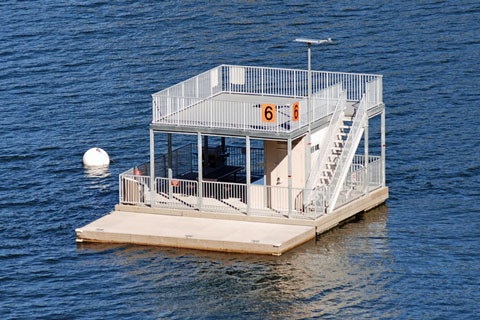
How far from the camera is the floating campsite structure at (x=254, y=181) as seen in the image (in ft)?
199

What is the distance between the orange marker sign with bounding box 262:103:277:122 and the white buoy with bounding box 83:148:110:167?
16412 millimetres

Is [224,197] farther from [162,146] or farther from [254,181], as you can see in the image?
[162,146]

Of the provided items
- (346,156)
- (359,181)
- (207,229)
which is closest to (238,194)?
(207,229)

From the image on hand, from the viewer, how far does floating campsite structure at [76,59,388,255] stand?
6075cm

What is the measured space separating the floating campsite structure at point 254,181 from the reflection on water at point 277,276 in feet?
2.53

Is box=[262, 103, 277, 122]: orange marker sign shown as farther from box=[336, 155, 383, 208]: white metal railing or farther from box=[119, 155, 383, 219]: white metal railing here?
box=[336, 155, 383, 208]: white metal railing

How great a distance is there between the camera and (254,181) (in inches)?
2650

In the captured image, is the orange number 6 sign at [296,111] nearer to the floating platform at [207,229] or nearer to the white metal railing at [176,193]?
the floating platform at [207,229]

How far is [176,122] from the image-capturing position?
6291 centimetres

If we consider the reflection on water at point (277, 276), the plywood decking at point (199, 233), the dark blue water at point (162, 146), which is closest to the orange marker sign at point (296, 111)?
the plywood decking at point (199, 233)

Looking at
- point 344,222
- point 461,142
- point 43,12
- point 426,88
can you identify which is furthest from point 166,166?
point 43,12

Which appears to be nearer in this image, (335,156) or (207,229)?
(207,229)

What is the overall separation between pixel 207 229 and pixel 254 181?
689cm

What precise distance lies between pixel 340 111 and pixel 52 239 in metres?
14.4
